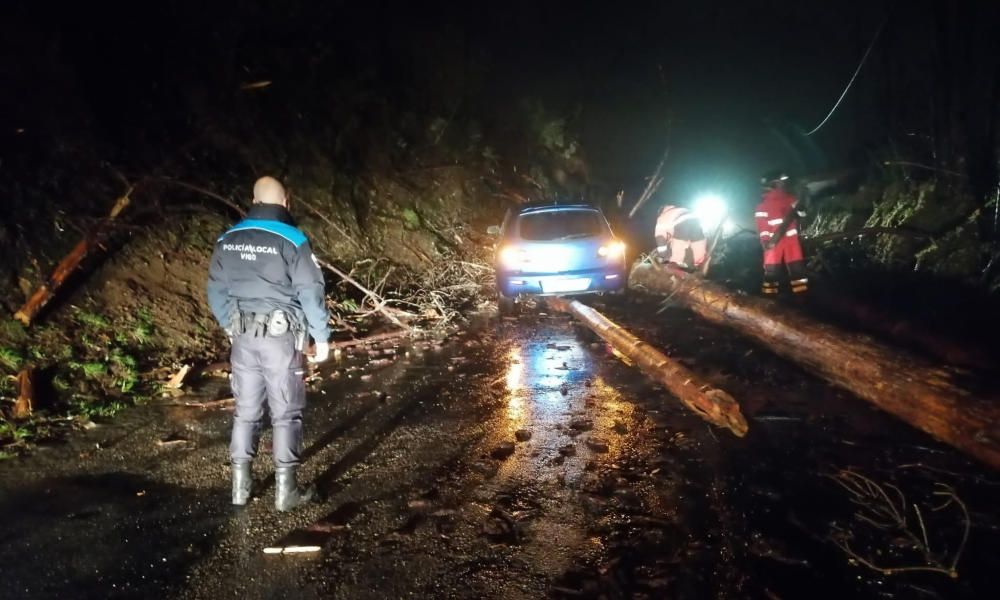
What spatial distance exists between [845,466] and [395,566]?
301 centimetres

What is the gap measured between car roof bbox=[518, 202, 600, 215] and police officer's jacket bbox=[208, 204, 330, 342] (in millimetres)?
4910

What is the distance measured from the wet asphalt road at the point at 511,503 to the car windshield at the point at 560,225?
8.74ft

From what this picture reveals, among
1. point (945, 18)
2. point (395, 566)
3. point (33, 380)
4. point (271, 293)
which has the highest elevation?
point (945, 18)

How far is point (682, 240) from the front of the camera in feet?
32.3

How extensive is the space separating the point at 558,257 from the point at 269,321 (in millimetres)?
4708

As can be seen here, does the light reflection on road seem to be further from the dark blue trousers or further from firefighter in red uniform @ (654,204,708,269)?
firefighter in red uniform @ (654,204,708,269)

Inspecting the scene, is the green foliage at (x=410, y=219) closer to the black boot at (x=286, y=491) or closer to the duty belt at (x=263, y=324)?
the duty belt at (x=263, y=324)

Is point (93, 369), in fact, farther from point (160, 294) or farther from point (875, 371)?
point (875, 371)

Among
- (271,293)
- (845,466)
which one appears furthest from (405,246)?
(845,466)

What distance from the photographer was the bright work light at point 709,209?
959cm

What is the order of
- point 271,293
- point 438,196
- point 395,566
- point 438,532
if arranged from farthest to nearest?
point 438,196 → point 271,293 → point 438,532 → point 395,566

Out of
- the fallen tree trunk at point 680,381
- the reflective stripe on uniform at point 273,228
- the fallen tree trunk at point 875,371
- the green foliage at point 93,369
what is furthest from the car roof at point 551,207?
the green foliage at point 93,369

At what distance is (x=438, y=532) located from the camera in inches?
134

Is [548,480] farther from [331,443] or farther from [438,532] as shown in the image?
[331,443]
